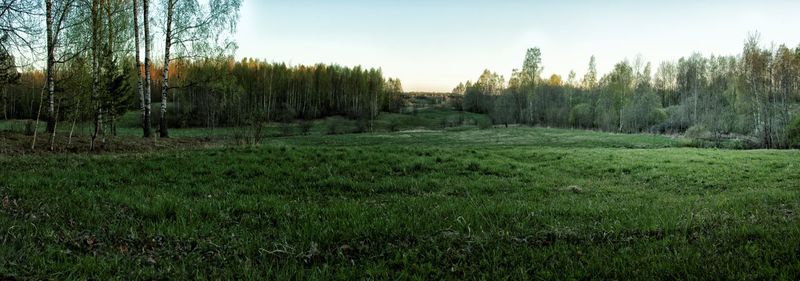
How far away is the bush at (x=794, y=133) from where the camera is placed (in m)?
37.2

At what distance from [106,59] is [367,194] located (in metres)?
17.3

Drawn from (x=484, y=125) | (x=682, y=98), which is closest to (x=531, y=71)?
(x=484, y=125)

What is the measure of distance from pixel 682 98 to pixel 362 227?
4135 inches

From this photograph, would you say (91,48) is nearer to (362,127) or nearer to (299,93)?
(362,127)

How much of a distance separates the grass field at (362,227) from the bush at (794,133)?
1339 inches

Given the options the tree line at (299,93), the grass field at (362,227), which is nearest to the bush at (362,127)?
the tree line at (299,93)

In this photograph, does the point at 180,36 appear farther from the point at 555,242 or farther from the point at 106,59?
the point at 555,242

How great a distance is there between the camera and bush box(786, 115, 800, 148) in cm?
3716

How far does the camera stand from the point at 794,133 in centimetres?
3769

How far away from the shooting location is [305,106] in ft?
343

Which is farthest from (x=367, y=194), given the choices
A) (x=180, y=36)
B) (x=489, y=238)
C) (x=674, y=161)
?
(x=180, y=36)

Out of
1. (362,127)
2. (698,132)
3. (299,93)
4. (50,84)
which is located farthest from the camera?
(299,93)

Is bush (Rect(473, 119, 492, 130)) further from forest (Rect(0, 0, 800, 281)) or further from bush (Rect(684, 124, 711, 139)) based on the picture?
forest (Rect(0, 0, 800, 281))

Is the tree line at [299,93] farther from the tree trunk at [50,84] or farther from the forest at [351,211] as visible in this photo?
the forest at [351,211]
